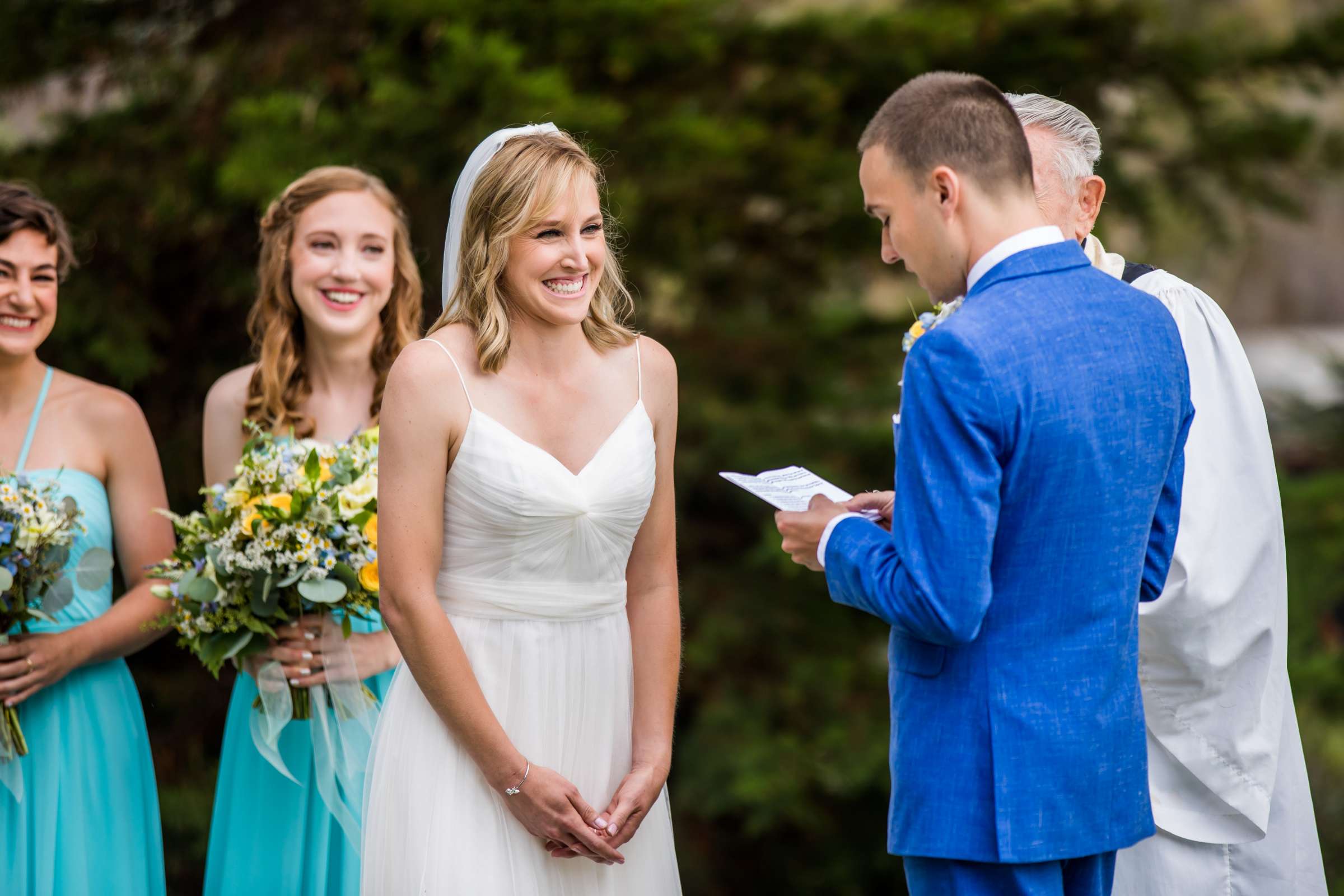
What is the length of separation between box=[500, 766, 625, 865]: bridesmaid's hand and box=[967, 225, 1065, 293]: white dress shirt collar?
1.38m

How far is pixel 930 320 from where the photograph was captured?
283 centimetres

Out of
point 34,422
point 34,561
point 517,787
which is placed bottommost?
point 517,787

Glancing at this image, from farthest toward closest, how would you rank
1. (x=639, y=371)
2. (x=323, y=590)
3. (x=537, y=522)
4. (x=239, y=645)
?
(x=239, y=645)
(x=323, y=590)
(x=639, y=371)
(x=537, y=522)

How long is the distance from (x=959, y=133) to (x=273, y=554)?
6.54 ft

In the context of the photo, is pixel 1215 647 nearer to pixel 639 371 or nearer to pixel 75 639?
pixel 639 371

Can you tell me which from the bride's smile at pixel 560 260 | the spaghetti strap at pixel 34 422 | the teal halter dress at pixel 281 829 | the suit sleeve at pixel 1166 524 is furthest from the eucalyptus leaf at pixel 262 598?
the suit sleeve at pixel 1166 524

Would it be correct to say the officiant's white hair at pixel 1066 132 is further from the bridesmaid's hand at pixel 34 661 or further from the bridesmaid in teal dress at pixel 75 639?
the bridesmaid's hand at pixel 34 661

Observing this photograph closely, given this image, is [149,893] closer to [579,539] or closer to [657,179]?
[579,539]

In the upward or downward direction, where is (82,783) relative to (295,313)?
downward

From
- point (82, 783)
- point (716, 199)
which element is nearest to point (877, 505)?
point (82, 783)

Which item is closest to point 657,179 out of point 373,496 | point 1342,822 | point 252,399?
point 252,399

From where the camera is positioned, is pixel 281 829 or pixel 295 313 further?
pixel 295 313

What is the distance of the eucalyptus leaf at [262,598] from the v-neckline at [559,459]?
0.90 metres

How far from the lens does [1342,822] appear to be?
7812mm
